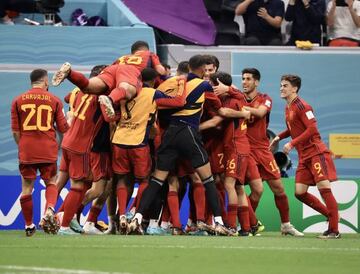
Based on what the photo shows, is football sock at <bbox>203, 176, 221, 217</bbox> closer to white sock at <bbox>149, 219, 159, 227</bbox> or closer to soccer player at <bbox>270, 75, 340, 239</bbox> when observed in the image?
white sock at <bbox>149, 219, 159, 227</bbox>

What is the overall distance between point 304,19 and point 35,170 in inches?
350

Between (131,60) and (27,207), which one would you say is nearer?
(27,207)

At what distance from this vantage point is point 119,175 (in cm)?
1421

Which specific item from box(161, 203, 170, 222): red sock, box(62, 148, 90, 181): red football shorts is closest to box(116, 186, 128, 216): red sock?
box(62, 148, 90, 181): red football shorts

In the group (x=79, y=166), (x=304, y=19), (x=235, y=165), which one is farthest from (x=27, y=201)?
(x=304, y=19)

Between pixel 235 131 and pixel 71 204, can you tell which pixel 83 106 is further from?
pixel 235 131

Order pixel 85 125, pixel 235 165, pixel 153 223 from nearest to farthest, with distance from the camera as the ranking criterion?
1. pixel 85 125
2. pixel 153 223
3. pixel 235 165

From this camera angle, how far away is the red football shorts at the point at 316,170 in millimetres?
14930

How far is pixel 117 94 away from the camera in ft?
43.2

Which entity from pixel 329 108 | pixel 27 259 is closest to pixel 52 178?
pixel 27 259

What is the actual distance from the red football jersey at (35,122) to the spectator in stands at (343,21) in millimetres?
8944

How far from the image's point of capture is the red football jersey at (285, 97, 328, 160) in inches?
585

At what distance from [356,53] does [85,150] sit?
333 inches

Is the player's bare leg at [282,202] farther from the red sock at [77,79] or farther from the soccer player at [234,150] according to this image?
the red sock at [77,79]
